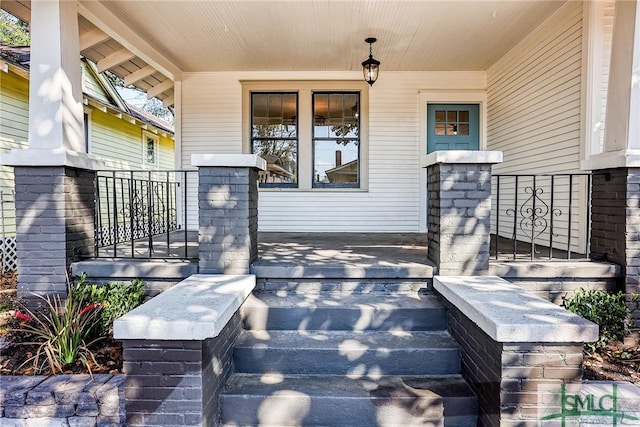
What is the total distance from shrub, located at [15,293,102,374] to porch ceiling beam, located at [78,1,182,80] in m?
2.85

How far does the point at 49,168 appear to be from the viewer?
9.95ft

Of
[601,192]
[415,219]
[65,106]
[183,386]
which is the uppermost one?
[65,106]

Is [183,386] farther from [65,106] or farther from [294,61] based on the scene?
[294,61]

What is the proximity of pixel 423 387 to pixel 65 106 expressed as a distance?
356cm

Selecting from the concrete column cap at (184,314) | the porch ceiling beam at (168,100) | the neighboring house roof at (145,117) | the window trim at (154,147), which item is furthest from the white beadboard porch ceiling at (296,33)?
the neighboring house roof at (145,117)

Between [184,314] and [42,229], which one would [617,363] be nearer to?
[184,314]

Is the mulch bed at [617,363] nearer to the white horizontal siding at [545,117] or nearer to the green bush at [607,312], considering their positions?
the green bush at [607,312]

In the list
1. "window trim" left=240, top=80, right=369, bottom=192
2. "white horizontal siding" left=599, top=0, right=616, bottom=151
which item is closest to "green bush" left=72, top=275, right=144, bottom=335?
"window trim" left=240, top=80, right=369, bottom=192

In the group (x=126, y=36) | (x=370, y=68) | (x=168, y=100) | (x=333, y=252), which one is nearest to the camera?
(x=333, y=252)

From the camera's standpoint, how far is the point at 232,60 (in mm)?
5461

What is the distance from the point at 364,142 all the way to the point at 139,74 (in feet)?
12.2

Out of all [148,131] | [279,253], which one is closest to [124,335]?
[279,253]

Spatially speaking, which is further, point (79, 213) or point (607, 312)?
point (79, 213)

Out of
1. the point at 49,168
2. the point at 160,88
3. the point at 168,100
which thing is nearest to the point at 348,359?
the point at 49,168
